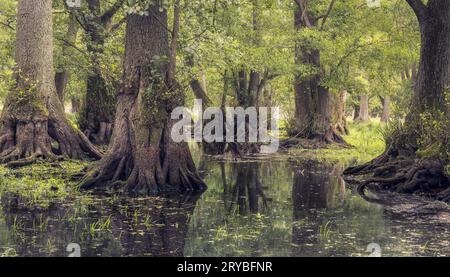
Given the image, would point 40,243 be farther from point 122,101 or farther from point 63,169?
point 63,169

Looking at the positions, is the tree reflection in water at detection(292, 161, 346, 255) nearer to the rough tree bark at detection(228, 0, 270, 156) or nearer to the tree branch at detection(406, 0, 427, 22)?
the rough tree bark at detection(228, 0, 270, 156)

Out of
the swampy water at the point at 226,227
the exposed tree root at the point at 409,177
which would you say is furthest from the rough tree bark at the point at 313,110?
the swampy water at the point at 226,227

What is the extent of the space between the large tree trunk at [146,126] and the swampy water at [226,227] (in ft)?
3.71

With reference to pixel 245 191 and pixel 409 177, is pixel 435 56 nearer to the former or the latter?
pixel 409 177

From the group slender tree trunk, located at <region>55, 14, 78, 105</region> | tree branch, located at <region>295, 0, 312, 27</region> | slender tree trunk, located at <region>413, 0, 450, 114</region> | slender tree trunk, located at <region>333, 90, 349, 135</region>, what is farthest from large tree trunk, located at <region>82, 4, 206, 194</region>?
slender tree trunk, located at <region>333, 90, 349, 135</region>

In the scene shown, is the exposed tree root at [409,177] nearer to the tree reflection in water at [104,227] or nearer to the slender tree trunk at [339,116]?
the tree reflection in water at [104,227]

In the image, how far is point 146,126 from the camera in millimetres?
16156

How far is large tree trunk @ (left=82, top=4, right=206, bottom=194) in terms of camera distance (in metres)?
16.0

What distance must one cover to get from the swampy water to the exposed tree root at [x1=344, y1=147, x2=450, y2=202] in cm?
134

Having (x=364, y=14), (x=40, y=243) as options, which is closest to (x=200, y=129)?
(x=364, y=14)

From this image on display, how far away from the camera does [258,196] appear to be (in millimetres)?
15922

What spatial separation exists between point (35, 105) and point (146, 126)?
231 inches
